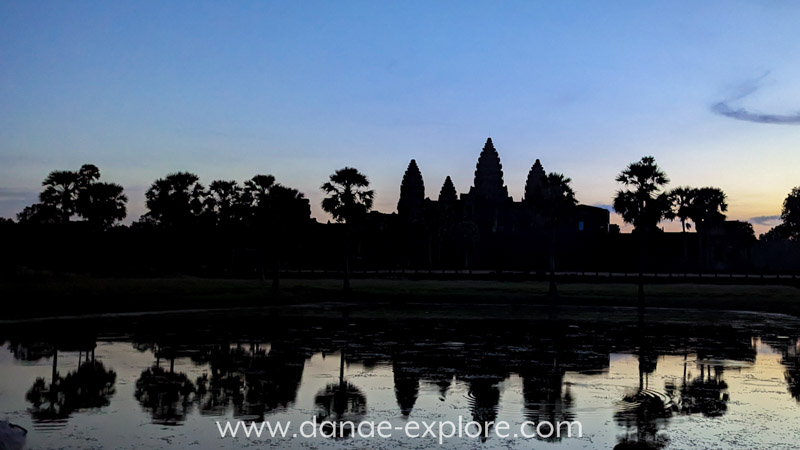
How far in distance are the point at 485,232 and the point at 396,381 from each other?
83.4 meters

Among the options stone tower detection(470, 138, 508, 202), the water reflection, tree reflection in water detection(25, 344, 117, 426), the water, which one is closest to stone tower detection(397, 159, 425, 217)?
stone tower detection(470, 138, 508, 202)

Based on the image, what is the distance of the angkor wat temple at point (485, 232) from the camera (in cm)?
9538

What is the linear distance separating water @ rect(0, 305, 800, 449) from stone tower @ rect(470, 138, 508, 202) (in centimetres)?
9489

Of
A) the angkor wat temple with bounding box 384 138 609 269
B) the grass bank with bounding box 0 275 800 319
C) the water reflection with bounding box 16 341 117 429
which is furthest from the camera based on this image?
the angkor wat temple with bounding box 384 138 609 269

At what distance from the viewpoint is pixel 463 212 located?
10962 centimetres

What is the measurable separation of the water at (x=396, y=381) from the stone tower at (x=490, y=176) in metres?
94.9

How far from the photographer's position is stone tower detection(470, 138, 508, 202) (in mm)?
130500

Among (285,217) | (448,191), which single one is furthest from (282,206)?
(448,191)

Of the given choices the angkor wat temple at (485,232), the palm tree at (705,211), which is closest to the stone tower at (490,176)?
the angkor wat temple at (485,232)

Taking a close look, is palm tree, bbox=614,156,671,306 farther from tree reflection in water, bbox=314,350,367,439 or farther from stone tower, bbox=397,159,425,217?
stone tower, bbox=397,159,425,217

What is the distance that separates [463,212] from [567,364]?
86.6 m

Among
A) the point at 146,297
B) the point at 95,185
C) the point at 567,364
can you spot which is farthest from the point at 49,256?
the point at 567,364

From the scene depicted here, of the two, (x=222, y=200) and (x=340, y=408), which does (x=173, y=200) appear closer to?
(x=222, y=200)

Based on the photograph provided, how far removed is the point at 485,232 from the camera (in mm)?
102562
